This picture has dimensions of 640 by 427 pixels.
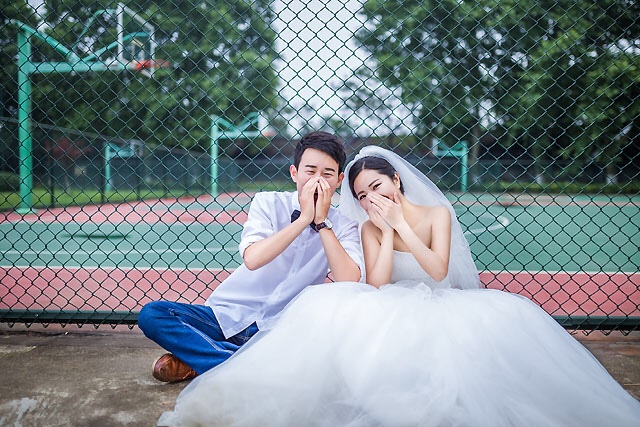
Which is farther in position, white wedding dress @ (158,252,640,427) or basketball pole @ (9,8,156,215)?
basketball pole @ (9,8,156,215)

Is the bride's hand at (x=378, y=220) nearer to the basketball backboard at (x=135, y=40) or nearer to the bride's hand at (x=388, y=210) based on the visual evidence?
the bride's hand at (x=388, y=210)

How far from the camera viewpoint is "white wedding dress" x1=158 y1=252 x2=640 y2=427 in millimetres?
1573

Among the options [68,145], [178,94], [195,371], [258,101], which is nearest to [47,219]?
[68,145]

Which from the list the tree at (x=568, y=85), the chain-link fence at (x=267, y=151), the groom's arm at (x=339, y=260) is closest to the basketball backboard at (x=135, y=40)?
the chain-link fence at (x=267, y=151)

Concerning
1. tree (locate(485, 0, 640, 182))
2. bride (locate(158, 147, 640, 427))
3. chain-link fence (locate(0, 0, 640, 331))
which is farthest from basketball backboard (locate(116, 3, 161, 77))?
tree (locate(485, 0, 640, 182))

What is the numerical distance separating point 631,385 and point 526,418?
968mm

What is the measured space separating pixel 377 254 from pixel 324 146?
516 millimetres

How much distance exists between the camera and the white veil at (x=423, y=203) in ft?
7.38

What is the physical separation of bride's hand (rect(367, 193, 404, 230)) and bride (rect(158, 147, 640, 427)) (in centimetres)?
29

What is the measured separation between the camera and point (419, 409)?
156 cm

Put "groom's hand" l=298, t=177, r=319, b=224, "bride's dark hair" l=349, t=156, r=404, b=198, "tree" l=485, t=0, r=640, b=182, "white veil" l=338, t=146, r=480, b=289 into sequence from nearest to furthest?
"groom's hand" l=298, t=177, r=319, b=224
"bride's dark hair" l=349, t=156, r=404, b=198
"white veil" l=338, t=146, r=480, b=289
"tree" l=485, t=0, r=640, b=182

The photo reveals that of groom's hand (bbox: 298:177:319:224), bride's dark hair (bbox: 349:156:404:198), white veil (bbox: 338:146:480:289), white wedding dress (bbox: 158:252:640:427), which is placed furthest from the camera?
white veil (bbox: 338:146:480:289)

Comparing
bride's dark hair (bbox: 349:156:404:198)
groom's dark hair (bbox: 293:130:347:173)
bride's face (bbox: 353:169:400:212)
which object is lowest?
bride's face (bbox: 353:169:400:212)

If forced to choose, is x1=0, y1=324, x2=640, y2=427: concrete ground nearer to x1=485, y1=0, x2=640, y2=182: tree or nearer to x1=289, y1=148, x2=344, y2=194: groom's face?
x1=289, y1=148, x2=344, y2=194: groom's face
